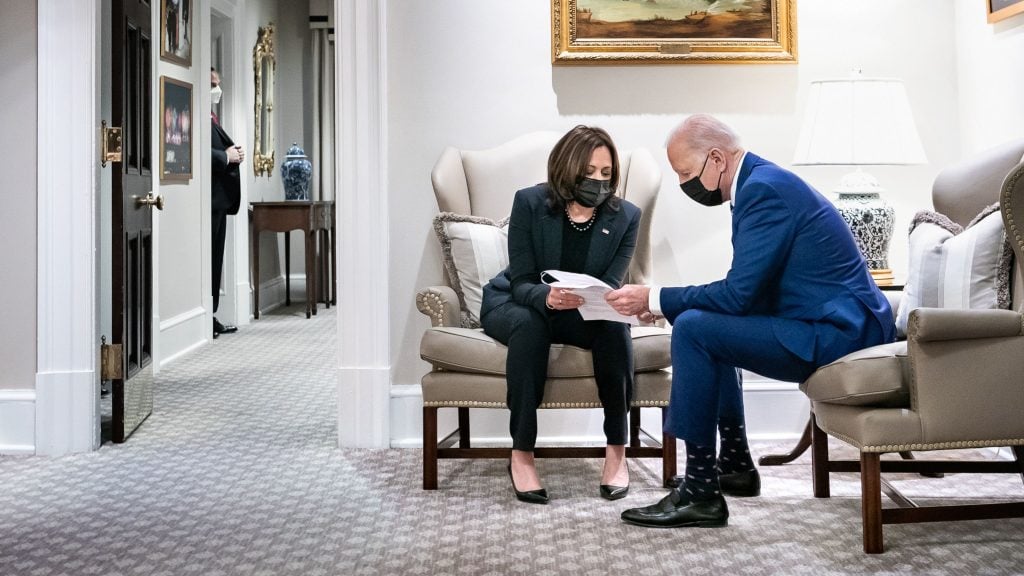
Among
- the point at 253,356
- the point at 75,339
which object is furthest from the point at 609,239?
the point at 253,356

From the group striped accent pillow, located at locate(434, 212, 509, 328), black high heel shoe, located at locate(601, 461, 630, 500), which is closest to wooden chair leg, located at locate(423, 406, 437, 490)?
striped accent pillow, located at locate(434, 212, 509, 328)

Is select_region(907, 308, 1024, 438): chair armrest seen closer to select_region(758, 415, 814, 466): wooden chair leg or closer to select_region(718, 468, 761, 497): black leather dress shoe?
select_region(718, 468, 761, 497): black leather dress shoe

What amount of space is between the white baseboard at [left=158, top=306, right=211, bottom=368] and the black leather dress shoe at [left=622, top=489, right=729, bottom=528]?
11.0ft

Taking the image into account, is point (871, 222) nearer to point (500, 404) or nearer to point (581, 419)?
point (581, 419)

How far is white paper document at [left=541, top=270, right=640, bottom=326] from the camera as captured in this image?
2.64 metres

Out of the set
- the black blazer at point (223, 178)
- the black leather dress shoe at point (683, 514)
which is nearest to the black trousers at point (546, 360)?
the black leather dress shoe at point (683, 514)

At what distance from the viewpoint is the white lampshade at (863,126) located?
319 centimetres

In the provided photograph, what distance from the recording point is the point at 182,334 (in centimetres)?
573

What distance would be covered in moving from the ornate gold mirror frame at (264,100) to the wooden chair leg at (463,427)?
17.0ft

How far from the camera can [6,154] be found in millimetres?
3398

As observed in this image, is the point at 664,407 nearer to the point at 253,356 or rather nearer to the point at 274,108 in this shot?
the point at 253,356

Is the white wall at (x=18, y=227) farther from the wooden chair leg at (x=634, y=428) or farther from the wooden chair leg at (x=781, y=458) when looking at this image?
the wooden chair leg at (x=781, y=458)

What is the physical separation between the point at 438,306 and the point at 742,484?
0.99 m

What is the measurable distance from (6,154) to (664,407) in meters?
2.26
